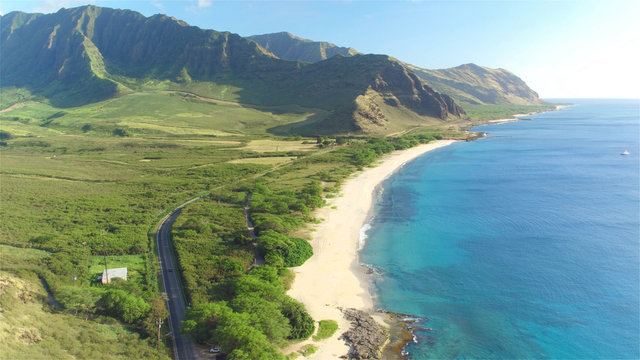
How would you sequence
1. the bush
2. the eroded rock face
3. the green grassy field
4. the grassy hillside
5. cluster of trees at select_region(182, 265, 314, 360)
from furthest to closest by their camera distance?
the bush → the green grassy field → the eroded rock face → cluster of trees at select_region(182, 265, 314, 360) → the grassy hillside

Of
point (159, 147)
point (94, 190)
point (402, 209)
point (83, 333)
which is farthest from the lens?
point (159, 147)

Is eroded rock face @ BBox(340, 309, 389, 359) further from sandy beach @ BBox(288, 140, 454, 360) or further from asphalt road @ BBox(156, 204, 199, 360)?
asphalt road @ BBox(156, 204, 199, 360)

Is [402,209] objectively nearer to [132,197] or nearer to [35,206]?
[132,197]

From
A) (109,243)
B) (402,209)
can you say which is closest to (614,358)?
(402,209)

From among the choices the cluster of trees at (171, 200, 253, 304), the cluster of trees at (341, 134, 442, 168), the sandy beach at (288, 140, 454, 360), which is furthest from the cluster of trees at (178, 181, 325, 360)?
the cluster of trees at (341, 134, 442, 168)

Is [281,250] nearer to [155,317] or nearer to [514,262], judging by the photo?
[155,317]

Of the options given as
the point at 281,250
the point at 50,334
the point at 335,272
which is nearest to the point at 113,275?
the point at 50,334

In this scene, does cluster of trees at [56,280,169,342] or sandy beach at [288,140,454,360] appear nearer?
cluster of trees at [56,280,169,342]

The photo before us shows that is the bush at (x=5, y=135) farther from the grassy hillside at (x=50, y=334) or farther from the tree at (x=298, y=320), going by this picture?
the tree at (x=298, y=320)
